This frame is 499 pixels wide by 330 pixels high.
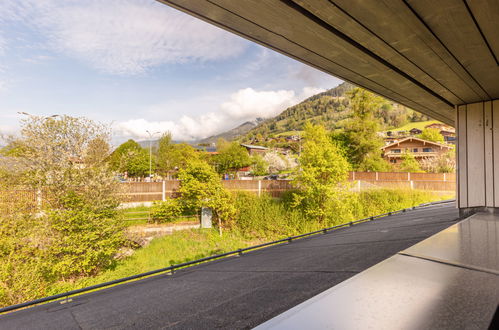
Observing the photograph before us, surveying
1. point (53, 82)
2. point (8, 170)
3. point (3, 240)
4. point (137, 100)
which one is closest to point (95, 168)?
point (8, 170)

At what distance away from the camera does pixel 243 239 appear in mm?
11797

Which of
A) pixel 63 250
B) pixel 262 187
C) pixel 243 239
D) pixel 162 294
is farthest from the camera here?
pixel 262 187

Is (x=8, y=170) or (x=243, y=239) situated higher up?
(x=8, y=170)

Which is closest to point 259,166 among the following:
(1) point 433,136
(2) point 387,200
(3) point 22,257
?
(2) point 387,200

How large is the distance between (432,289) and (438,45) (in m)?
1.44

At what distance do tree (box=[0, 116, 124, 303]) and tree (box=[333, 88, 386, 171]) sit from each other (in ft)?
63.2

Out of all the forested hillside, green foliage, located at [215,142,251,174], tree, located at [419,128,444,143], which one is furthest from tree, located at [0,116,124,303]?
the forested hillside

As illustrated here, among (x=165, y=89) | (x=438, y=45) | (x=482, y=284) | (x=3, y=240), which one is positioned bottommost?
(x=3, y=240)

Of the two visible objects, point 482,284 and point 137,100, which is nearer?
point 482,284

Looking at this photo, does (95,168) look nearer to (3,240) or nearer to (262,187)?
(3,240)

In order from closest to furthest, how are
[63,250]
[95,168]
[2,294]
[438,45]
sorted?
[438,45]
[2,294]
[63,250]
[95,168]

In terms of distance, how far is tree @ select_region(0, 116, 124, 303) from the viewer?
6.75 meters

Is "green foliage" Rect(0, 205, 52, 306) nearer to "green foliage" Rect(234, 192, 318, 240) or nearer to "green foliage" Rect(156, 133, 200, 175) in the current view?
"green foliage" Rect(234, 192, 318, 240)

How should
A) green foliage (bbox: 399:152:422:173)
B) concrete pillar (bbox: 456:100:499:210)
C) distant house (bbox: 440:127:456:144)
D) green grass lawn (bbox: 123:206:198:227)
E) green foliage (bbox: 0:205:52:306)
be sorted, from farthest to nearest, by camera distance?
distant house (bbox: 440:127:456:144) → green foliage (bbox: 399:152:422:173) → green grass lawn (bbox: 123:206:198:227) → green foliage (bbox: 0:205:52:306) → concrete pillar (bbox: 456:100:499:210)
